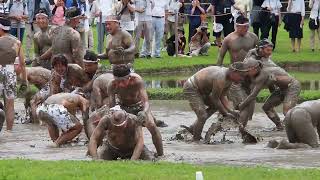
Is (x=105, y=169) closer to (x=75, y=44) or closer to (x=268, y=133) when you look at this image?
(x=268, y=133)

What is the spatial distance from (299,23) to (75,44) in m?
12.4

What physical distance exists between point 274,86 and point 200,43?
500 inches

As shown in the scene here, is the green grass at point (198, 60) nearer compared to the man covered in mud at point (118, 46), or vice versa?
the man covered in mud at point (118, 46)

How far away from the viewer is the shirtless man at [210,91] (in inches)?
651

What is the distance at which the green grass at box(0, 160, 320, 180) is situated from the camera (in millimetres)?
12023

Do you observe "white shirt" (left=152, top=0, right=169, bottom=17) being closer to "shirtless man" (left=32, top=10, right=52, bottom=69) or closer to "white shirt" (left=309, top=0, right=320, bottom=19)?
"white shirt" (left=309, top=0, right=320, bottom=19)

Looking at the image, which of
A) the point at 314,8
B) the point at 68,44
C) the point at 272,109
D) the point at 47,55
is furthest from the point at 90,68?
the point at 314,8

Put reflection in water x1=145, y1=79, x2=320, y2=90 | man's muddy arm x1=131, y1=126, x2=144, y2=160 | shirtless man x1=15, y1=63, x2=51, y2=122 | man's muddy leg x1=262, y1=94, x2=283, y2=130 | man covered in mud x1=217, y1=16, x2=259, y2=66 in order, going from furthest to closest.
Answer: reflection in water x1=145, y1=79, x2=320, y2=90, man covered in mud x1=217, y1=16, x2=259, y2=66, shirtless man x1=15, y1=63, x2=51, y2=122, man's muddy leg x1=262, y1=94, x2=283, y2=130, man's muddy arm x1=131, y1=126, x2=144, y2=160

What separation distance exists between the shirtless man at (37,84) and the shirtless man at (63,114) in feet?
8.52

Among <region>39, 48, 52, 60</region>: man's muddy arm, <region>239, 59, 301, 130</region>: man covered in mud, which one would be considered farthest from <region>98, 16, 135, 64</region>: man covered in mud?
<region>239, 59, 301, 130</region>: man covered in mud

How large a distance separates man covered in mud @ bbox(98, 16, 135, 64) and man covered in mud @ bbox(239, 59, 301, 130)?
2398 millimetres

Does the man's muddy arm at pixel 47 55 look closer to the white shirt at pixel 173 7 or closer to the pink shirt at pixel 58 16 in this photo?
the pink shirt at pixel 58 16

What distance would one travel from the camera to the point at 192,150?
16234 mm

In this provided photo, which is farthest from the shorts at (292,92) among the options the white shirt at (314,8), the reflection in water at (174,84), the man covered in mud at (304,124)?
the white shirt at (314,8)
